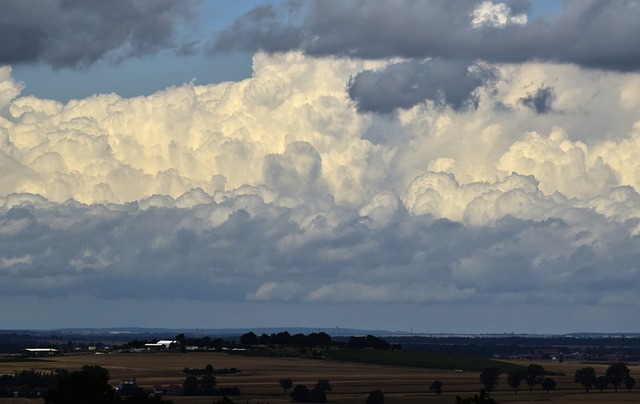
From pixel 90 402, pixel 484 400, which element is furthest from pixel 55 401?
pixel 484 400

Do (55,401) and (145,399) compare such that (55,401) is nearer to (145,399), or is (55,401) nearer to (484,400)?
(145,399)

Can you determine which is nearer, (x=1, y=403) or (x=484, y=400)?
(x=484, y=400)

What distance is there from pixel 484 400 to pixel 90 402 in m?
37.6

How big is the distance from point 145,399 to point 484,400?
3238cm

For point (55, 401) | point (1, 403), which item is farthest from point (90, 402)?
point (1, 403)

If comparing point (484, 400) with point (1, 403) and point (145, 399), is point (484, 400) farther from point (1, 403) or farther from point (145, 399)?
point (1, 403)

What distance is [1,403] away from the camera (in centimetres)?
19975

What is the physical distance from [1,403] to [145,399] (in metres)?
80.3

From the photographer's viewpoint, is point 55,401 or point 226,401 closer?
point 55,401

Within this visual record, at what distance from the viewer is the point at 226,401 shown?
453 feet

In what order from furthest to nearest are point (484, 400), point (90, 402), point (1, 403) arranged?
point (1, 403) < point (484, 400) < point (90, 402)

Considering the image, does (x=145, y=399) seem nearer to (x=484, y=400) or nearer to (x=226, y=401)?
(x=226, y=401)

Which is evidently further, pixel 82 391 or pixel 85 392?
pixel 82 391

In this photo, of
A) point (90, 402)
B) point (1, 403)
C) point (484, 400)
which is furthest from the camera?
point (1, 403)
